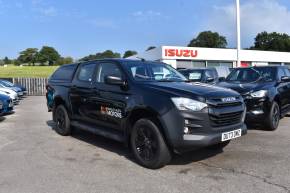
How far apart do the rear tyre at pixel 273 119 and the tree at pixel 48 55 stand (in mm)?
102135

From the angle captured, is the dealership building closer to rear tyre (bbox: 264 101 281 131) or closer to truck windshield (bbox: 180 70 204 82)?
truck windshield (bbox: 180 70 204 82)

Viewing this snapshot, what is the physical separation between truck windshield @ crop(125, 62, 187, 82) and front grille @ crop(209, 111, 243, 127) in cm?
133

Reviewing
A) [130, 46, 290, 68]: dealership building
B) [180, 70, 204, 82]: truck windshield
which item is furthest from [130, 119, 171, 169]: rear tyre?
[130, 46, 290, 68]: dealership building

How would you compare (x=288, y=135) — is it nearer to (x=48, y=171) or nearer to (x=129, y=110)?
(x=129, y=110)

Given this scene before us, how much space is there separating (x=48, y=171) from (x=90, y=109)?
1907 millimetres

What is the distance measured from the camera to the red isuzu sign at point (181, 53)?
34250 millimetres

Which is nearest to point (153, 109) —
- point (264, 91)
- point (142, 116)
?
point (142, 116)

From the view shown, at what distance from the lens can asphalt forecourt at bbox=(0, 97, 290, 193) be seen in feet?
16.4

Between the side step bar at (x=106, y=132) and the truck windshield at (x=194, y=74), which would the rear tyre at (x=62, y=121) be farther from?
the truck windshield at (x=194, y=74)

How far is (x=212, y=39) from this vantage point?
98.9 meters

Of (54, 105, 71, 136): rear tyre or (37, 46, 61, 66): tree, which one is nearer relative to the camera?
(54, 105, 71, 136): rear tyre

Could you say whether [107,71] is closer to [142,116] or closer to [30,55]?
[142,116]

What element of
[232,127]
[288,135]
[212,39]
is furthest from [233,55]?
[212,39]

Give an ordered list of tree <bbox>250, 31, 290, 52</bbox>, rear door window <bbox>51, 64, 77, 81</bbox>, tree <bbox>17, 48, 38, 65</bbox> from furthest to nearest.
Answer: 1. tree <bbox>17, 48, 38, 65</bbox>
2. tree <bbox>250, 31, 290, 52</bbox>
3. rear door window <bbox>51, 64, 77, 81</bbox>
